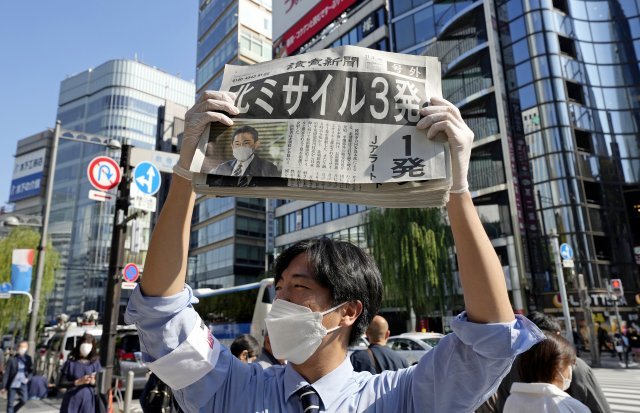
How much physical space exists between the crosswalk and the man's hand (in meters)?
10.9

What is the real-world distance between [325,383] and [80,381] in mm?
5575

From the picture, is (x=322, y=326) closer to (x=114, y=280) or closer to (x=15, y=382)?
(x=114, y=280)

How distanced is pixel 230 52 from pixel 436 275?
45.1 m

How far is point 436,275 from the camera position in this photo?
23.3m

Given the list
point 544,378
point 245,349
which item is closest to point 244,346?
point 245,349

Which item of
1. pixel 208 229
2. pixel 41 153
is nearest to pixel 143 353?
pixel 208 229

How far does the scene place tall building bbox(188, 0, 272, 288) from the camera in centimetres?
4800

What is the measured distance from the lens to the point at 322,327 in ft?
5.73

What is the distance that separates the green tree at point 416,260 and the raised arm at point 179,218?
2262 cm

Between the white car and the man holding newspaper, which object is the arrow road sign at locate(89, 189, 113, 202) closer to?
the man holding newspaper

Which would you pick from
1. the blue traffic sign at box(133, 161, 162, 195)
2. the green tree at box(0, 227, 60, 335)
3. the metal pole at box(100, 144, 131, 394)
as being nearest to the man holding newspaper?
the metal pole at box(100, 144, 131, 394)

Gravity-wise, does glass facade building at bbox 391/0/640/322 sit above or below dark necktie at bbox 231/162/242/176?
above

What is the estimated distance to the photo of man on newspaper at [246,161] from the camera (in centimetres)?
151

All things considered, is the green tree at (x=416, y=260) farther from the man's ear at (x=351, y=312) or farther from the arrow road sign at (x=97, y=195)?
the man's ear at (x=351, y=312)
